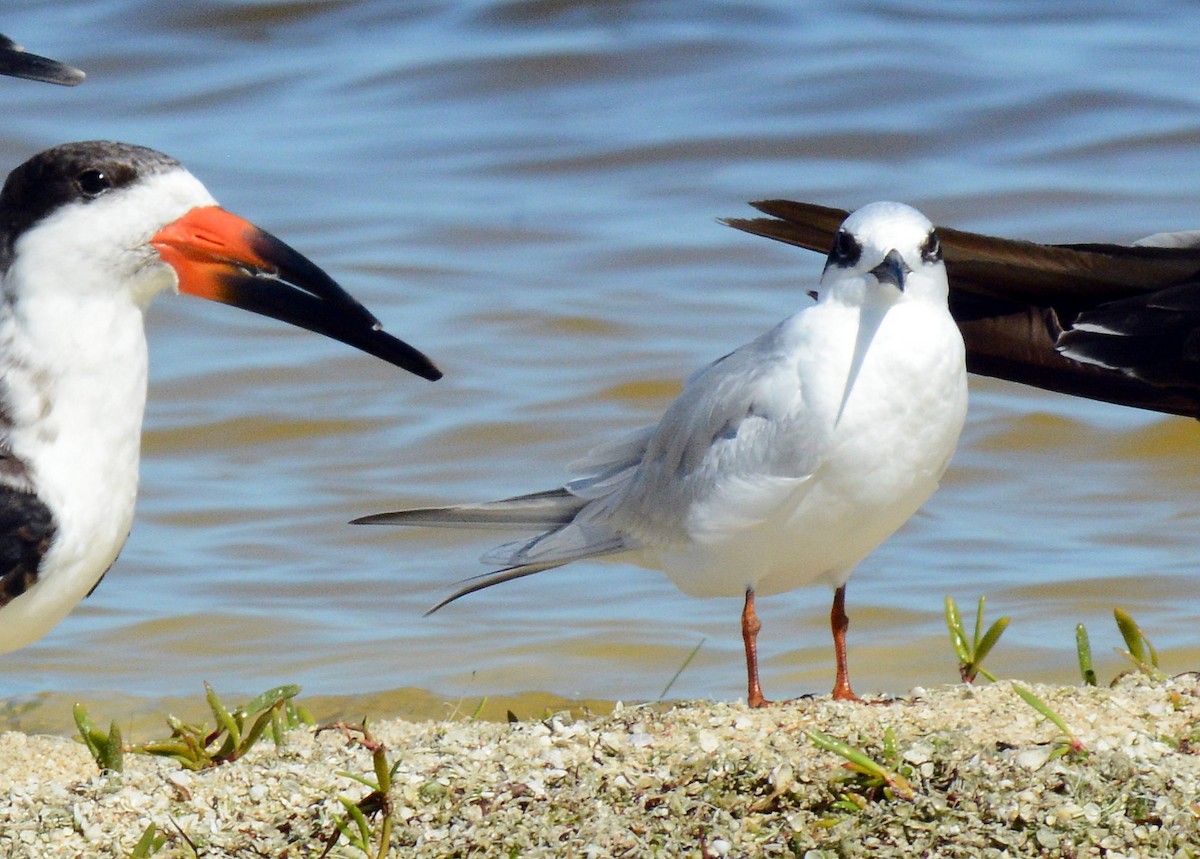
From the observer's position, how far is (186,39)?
13.6 metres

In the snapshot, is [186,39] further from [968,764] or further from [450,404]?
[968,764]

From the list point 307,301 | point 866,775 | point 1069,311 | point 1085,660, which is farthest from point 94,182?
point 1069,311

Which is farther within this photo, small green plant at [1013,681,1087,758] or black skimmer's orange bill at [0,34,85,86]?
black skimmer's orange bill at [0,34,85,86]

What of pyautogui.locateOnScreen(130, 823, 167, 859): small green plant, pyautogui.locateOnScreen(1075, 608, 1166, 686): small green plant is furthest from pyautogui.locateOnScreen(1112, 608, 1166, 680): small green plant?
pyautogui.locateOnScreen(130, 823, 167, 859): small green plant

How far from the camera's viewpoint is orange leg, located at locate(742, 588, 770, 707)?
392 cm

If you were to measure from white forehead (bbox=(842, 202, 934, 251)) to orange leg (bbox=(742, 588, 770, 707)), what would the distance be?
2.90ft

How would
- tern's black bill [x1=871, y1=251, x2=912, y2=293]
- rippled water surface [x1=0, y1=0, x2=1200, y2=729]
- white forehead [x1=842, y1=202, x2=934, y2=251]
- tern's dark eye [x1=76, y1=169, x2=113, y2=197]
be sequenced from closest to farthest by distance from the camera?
tern's dark eye [x1=76, y1=169, x2=113, y2=197], tern's black bill [x1=871, y1=251, x2=912, y2=293], white forehead [x1=842, y1=202, x2=934, y2=251], rippled water surface [x1=0, y1=0, x2=1200, y2=729]

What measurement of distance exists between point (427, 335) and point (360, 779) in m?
6.03

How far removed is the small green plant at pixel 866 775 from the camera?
3.06m

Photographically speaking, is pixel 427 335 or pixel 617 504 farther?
pixel 427 335

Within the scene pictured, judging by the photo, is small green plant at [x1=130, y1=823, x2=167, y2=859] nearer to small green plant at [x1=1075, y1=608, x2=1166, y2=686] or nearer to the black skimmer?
the black skimmer

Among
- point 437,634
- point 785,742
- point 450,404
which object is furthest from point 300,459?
point 785,742

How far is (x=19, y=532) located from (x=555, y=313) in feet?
18.7

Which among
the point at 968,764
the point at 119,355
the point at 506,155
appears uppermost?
the point at 506,155
